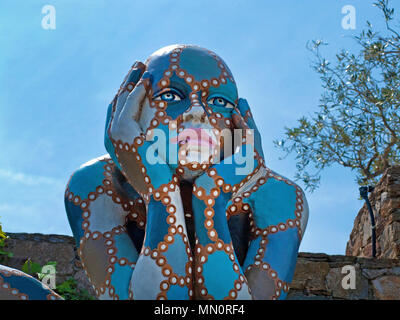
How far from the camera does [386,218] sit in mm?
5410

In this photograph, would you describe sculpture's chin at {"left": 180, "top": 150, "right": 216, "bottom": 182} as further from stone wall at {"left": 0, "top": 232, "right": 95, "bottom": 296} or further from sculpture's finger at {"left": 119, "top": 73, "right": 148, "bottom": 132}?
stone wall at {"left": 0, "top": 232, "right": 95, "bottom": 296}

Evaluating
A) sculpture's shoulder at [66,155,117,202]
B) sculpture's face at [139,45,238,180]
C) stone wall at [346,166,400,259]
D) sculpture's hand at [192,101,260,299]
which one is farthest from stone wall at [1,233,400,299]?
sculpture's hand at [192,101,260,299]

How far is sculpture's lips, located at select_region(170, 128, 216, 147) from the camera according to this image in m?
2.91

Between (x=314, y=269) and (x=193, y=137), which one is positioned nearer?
(x=193, y=137)

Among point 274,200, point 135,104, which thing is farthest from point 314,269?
point 135,104

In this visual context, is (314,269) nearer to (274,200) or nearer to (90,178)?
(274,200)

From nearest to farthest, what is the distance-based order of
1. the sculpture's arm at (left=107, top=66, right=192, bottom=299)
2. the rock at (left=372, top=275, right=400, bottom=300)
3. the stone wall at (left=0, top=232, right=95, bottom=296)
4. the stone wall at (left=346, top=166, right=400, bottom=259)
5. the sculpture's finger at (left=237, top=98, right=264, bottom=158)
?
the sculpture's arm at (left=107, top=66, right=192, bottom=299)
the sculpture's finger at (left=237, top=98, right=264, bottom=158)
the stone wall at (left=0, top=232, right=95, bottom=296)
the rock at (left=372, top=275, right=400, bottom=300)
the stone wall at (left=346, top=166, right=400, bottom=259)

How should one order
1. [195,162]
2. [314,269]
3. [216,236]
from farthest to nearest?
1. [314,269]
2. [195,162]
3. [216,236]

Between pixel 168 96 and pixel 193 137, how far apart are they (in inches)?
9.7

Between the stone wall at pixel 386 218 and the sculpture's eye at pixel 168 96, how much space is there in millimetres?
2787

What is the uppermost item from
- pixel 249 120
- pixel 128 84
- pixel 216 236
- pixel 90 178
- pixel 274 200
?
pixel 128 84

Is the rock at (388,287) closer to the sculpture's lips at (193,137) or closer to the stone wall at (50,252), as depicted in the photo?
the stone wall at (50,252)

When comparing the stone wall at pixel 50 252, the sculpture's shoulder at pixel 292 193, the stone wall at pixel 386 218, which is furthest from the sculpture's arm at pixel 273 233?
the stone wall at pixel 386 218

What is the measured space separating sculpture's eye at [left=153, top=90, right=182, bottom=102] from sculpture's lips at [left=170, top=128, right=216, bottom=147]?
187mm
